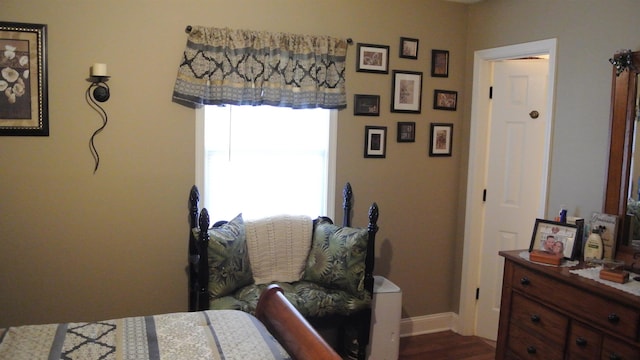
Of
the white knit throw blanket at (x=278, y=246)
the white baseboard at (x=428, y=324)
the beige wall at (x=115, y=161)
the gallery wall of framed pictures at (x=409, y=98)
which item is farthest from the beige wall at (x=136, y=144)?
the white baseboard at (x=428, y=324)

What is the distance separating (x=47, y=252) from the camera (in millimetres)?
2852

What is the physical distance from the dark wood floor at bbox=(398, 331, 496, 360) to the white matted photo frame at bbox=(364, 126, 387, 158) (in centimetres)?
145

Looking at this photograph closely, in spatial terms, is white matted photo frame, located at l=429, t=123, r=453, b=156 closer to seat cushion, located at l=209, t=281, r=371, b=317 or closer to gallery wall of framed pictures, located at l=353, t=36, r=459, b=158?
gallery wall of framed pictures, located at l=353, t=36, r=459, b=158

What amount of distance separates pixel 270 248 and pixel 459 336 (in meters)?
1.79

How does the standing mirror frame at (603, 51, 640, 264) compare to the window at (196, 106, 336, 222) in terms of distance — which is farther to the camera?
the window at (196, 106, 336, 222)

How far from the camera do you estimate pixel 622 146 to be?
2.56m

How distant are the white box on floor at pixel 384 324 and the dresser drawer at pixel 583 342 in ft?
3.52

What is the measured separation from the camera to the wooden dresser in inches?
82.6

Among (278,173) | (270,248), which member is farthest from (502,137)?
(270,248)

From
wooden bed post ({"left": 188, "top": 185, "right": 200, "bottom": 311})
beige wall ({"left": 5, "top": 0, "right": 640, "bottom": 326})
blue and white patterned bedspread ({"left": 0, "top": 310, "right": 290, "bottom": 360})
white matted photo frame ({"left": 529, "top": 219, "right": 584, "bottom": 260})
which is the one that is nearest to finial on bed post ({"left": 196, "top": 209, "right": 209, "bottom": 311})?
wooden bed post ({"left": 188, "top": 185, "right": 200, "bottom": 311})

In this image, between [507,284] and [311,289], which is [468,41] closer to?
[507,284]

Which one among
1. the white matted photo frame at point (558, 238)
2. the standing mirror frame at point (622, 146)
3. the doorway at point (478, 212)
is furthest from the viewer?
the doorway at point (478, 212)

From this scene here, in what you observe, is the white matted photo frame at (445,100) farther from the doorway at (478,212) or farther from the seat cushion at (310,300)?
the seat cushion at (310,300)

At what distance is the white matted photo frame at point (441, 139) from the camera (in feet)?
12.2
